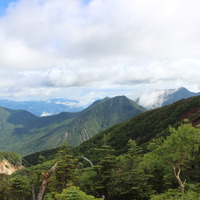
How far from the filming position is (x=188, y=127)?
93.3ft

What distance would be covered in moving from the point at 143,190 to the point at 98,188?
780 centimetres

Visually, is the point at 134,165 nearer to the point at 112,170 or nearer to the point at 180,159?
the point at 112,170


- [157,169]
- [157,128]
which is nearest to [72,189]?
[157,169]

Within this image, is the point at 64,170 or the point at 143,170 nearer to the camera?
the point at 143,170

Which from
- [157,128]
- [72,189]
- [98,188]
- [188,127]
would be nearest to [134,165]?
[98,188]

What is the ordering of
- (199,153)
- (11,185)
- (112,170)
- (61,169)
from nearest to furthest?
(199,153), (112,170), (61,169), (11,185)

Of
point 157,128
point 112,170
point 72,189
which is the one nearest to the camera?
point 72,189

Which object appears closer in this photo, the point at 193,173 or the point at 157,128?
the point at 193,173

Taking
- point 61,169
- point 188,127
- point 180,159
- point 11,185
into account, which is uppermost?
point 188,127

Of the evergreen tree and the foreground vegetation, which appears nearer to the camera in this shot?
the foreground vegetation

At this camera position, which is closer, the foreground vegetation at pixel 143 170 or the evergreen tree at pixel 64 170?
the foreground vegetation at pixel 143 170

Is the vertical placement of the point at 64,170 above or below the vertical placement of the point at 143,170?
below

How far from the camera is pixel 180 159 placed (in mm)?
28750

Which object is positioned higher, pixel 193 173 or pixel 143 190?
pixel 193 173
